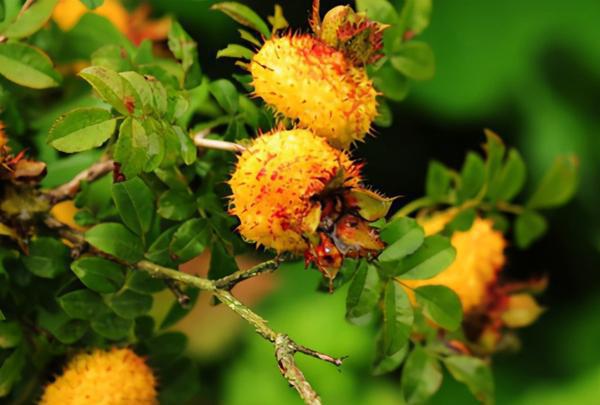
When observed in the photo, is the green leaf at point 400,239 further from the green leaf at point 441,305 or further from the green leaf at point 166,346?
the green leaf at point 166,346

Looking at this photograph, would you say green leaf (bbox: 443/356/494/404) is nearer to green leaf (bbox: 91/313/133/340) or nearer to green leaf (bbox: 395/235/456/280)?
→ green leaf (bbox: 395/235/456/280)

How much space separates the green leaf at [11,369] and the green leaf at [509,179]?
378mm

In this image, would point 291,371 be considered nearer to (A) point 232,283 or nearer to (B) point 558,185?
(A) point 232,283

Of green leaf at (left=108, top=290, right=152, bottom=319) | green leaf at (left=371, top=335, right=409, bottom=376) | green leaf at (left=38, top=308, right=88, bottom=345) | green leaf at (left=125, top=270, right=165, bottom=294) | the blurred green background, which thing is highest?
green leaf at (left=125, top=270, right=165, bottom=294)

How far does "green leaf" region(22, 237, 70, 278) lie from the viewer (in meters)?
0.61

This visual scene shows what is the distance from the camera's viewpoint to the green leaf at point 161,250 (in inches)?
23.8

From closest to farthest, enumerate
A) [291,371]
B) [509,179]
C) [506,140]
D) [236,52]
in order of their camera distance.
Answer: [291,371], [236,52], [509,179], [506,140]

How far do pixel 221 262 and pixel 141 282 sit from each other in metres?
0.05

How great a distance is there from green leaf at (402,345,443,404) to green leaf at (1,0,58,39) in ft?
1.09

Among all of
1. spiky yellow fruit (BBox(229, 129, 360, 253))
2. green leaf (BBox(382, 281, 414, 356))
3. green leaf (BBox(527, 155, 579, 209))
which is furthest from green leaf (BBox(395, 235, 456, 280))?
green leaf (BBox(527, 155, 579, 209))

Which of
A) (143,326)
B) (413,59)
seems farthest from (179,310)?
(413,59)

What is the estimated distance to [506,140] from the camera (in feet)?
3.86

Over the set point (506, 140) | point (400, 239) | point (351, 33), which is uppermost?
point (351, 33)

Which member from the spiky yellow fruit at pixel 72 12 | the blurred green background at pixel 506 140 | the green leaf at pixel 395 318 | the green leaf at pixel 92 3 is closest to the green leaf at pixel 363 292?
the green leaf at pixel 395 318
